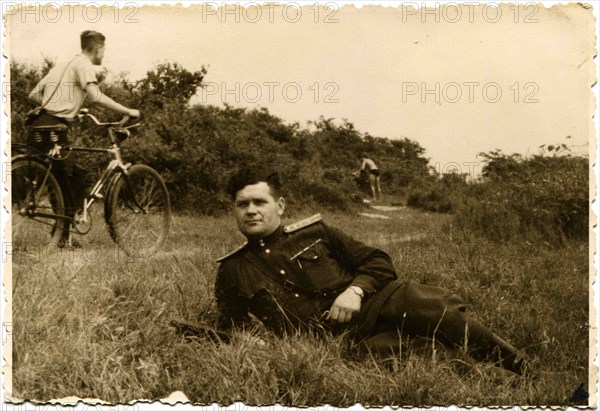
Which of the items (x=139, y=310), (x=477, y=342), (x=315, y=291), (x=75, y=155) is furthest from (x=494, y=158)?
(x=75, y=155)

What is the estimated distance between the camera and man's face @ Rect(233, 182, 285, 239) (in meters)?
3.11

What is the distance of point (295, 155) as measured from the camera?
328 centimetres

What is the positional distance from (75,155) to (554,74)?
2.58 m

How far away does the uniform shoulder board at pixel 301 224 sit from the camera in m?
3.10

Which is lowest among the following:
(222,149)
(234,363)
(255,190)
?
(234,363)

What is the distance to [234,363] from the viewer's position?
9.68 feet

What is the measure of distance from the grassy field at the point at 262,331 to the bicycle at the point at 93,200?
0.23 ft

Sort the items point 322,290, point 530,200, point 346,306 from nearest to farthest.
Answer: point 346,306 < point 322,290 < point 530,200

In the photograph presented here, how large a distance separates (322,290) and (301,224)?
1.14 feet

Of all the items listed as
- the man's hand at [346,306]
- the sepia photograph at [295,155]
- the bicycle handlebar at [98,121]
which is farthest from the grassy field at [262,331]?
the bicycle handlebar at [98,121]

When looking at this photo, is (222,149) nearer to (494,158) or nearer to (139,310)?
(139,310)

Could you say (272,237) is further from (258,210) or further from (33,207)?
(33,207)

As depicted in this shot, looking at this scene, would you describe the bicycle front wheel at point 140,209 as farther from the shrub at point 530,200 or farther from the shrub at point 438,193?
the shrub at point 530,200

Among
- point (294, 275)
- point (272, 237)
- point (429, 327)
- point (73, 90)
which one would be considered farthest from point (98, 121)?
point (429, 327)
